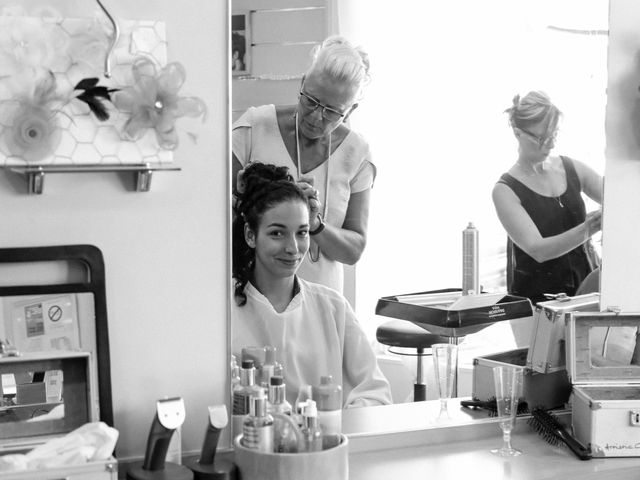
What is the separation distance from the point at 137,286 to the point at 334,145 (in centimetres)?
46

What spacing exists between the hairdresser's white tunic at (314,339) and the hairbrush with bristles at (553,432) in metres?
0.36

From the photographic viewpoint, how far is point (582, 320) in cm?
192

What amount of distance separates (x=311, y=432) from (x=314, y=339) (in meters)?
0.30

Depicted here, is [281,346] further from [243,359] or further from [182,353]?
[182,353]

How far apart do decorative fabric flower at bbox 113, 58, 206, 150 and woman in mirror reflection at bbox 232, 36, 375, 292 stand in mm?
161

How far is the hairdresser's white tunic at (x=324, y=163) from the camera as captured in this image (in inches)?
66.2

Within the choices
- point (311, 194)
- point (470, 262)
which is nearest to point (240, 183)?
point (311, 194)

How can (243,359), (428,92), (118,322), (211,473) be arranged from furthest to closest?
(428,92)
(243,359)
(118,322)
(211,473)

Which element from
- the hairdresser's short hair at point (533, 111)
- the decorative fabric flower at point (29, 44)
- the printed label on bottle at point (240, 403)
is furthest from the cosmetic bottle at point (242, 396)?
the hairdresser's short hair at point (533, 111)

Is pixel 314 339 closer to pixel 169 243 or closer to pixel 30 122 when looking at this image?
pixel 169 243

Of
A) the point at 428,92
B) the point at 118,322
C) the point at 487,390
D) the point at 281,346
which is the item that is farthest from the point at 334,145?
the point at 487,390

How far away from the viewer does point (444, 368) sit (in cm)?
192

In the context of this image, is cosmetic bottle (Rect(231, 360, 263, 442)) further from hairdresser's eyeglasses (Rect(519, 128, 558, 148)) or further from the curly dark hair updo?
hairdresser's eyeglasses (Rect(519, 128, 558, 148))

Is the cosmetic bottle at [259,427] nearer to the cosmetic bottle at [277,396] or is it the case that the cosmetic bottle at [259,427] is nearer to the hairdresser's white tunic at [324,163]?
the cosmetic bottle at [277,396]
